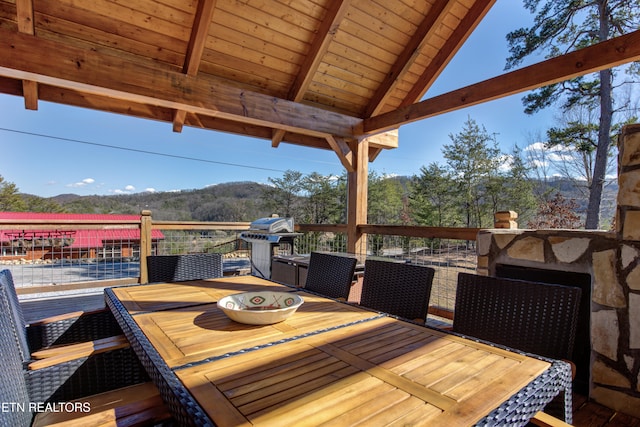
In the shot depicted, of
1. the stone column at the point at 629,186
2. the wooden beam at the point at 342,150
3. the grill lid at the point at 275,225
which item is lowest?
the grill lid at the point at 275,225

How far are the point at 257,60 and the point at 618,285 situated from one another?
3.79 meters

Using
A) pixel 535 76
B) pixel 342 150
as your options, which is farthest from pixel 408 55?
pixel 535 76

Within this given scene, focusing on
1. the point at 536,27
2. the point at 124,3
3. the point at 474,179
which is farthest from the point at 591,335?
the point at 474,179

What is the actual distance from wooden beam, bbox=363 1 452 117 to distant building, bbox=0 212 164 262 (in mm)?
3633

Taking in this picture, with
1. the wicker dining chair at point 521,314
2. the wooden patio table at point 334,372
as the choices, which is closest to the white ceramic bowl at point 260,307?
the wooden patio table at point 334,372

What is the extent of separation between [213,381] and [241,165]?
15.2 meters

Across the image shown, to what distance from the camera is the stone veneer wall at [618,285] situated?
1.79 metres

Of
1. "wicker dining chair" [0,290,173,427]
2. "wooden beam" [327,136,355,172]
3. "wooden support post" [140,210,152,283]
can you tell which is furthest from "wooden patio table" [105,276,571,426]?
"wooden beam" [327,136,355,172]

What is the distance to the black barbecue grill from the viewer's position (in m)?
4.34

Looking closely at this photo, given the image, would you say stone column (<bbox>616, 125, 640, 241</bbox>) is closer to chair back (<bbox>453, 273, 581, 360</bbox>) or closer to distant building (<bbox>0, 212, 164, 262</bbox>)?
chair back (<bbox>453, 273, 581, 360</bbox>)

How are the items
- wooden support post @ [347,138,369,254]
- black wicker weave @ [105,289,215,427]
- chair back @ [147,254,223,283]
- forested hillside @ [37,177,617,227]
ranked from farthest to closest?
forested hillside @ [37,177,617,227]
wooden support post @ [347,138,369,254]
chair back @ [147,254,223,283]
black wicker weave @ [105,289,215,427]

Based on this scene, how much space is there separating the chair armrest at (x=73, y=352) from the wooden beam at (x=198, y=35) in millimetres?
2860

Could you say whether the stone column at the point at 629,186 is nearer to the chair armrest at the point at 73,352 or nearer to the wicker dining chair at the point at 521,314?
the wicker dining chair at the point at 521,314

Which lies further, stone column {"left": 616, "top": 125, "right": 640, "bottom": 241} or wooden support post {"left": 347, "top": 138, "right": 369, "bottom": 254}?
wooden support post {"left": 347, "top": 138, "right": 369, "bottom": 254}
